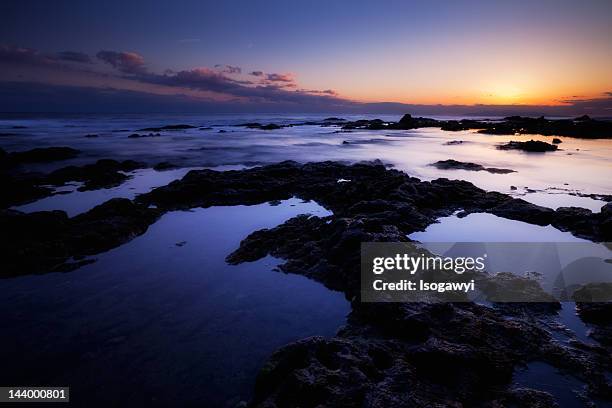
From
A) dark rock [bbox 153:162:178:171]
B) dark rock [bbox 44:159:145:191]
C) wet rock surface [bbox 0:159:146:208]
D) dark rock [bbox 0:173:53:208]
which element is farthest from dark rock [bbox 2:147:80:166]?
dark rock [bbox 0:173:53:208]

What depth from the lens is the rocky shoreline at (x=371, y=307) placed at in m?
3.49

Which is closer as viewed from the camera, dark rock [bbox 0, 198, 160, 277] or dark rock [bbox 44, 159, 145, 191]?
dark rock [bbox 0, 198, 160, 277]

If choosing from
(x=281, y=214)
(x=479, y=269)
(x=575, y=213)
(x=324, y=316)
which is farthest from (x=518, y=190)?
(x=324, y=316)

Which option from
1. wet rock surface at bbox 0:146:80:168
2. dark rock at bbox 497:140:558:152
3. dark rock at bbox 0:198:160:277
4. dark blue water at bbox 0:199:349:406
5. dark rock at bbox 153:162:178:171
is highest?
dark rock at bbox 497:140:558:152

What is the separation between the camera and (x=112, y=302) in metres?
5.53

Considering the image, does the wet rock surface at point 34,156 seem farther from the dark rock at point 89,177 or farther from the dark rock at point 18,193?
the dark rock at point 18,193

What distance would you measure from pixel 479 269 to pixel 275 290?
399 cm

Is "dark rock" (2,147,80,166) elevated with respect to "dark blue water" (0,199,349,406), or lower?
elevated

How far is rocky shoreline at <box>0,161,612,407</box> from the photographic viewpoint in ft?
11.5

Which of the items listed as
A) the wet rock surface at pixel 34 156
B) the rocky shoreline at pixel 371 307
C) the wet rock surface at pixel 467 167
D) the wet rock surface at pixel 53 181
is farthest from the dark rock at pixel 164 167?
the wet rock surface at pixel 467 167

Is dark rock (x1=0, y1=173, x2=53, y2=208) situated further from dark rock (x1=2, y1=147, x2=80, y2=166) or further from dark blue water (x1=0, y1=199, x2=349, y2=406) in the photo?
dark rock (x1=2, y1=147, x2=80, y2=166)

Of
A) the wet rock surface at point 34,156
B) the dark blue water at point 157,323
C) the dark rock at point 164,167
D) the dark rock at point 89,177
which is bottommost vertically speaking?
the dark blue water at point 157,323

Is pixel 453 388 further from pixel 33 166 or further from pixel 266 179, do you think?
pixel 33 166

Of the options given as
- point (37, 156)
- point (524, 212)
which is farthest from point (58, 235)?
point (37, 156)
